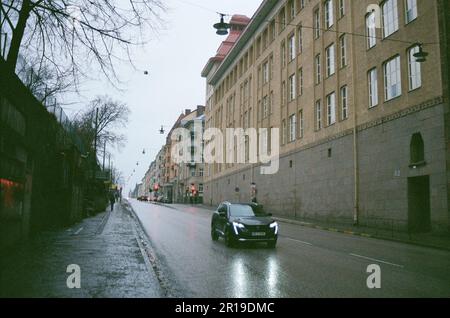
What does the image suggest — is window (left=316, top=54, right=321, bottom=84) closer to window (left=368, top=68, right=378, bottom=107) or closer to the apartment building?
window (left=368, top=68, right=378, bottom=107)

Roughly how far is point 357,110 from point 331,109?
405 centimetres

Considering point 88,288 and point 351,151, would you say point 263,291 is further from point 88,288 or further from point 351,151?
point 351,151

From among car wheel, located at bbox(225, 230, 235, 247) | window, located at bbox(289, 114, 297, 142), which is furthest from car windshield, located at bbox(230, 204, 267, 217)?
window, located at bbox(289, 114, 297, 142)

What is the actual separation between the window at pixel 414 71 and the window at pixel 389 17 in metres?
2.32

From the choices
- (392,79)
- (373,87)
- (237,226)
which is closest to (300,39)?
(373,87)

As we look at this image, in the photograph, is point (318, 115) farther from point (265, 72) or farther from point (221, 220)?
point (221, 220)

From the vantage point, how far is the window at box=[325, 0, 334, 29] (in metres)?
31.5

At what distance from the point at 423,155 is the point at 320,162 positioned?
10800 mm

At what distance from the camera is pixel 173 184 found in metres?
120

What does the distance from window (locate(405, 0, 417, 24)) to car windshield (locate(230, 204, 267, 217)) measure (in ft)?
43.6

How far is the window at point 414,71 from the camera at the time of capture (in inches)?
837

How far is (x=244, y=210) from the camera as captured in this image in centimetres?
1588

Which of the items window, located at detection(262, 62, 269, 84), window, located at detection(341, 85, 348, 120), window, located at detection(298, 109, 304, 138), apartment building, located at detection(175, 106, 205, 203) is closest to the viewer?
window, located at detection(341, 85, 348, 120)
